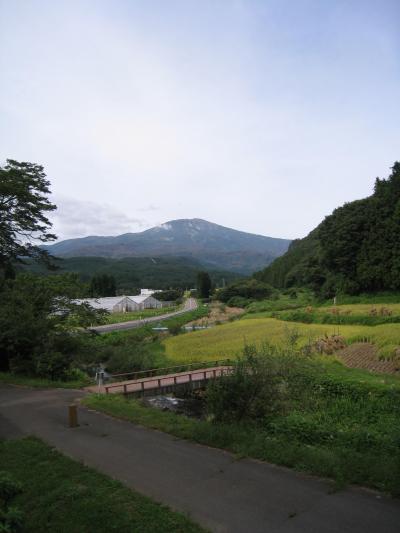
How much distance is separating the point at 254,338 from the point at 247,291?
4756cm

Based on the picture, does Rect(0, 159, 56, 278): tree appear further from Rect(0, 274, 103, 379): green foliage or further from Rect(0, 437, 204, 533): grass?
Rect(0, 437, 204, 533): grass

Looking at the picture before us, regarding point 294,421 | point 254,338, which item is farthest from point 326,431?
point 254,338

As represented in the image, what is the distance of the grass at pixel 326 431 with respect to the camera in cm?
688

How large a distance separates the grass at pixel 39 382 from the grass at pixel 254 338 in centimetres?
734

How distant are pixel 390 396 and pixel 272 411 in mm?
5057

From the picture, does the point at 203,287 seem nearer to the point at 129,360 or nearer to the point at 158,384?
the point at 129,360

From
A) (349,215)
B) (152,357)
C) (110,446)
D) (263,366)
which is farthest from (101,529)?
(349,215)

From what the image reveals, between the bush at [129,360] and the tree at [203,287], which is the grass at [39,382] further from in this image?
the tree at [203,287]

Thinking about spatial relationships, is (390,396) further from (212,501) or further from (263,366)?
(212,501)

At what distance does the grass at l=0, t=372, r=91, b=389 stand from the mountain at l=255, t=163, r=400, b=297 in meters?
31.5

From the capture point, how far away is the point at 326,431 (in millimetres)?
9289

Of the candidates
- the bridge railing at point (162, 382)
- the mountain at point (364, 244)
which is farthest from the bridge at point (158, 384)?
the mountain at point (364, 244)

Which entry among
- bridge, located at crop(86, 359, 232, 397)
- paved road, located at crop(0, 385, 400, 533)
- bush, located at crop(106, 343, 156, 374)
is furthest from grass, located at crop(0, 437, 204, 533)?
bush, located at crop(106, 343, 156, 374)

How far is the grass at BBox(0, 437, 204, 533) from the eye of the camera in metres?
5.48
